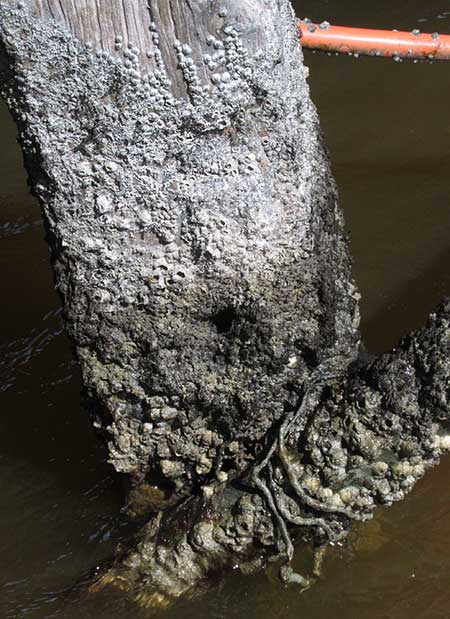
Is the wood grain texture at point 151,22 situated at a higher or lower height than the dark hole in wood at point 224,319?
higher

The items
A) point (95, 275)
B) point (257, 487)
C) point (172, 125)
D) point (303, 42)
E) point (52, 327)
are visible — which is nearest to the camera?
point (172, 125)

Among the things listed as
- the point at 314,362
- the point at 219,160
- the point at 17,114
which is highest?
the point at 17,114

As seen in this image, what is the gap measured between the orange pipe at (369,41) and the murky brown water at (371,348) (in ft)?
2.71

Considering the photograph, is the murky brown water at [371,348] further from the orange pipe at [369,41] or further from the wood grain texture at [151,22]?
the wood grain texture at [151,22]

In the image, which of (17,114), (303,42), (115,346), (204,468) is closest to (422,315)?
(303,42)

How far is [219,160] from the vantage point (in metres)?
1.48

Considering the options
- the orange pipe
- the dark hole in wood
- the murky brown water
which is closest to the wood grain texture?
the dark hole in wood

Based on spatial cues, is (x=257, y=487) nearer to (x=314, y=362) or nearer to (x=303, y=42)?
(x=314, y=362)

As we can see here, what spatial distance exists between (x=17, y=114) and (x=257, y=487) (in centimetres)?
88

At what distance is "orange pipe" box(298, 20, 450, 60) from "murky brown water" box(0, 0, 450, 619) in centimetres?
83

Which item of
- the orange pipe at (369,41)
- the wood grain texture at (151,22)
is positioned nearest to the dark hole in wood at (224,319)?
the wood grain texture at (151,22)

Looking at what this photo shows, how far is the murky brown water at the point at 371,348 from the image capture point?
70.7 inches

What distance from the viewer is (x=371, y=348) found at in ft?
8.16

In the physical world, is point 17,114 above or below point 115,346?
above
